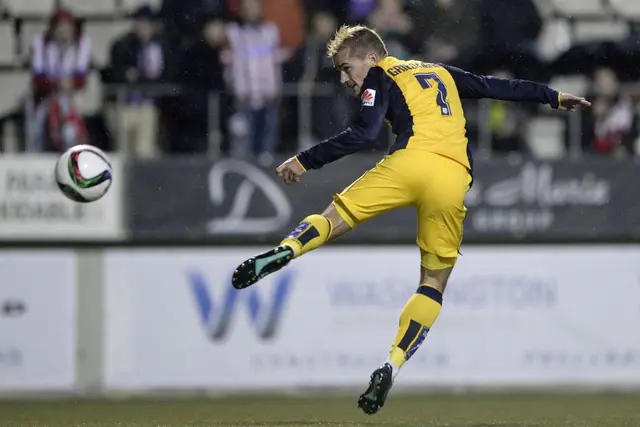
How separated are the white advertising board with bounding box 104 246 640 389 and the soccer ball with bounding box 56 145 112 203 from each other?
170 inches

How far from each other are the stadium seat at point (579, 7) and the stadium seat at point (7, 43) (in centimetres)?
554

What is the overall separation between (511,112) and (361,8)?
1814 millimetres

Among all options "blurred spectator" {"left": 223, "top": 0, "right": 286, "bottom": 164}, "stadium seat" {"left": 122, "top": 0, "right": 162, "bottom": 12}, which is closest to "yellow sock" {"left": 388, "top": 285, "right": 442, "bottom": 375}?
"blurred spectator" {"left": 223, "top": 0, "right": 286, "bottom": 164}

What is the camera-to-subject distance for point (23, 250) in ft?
41.5

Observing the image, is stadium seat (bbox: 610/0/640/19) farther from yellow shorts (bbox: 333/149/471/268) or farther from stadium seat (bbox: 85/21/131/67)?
yellow shorts (bbox: 333/149/471/268)

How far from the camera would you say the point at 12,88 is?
41.3 ft

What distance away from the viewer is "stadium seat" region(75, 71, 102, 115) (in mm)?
12273

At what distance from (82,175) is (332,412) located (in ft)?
10.8

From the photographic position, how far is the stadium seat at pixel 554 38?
1274 centimetres

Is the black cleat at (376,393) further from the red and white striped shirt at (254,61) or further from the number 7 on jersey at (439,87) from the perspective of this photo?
the red and white striped shirt at (254,61)

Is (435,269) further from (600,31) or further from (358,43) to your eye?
(600,31)

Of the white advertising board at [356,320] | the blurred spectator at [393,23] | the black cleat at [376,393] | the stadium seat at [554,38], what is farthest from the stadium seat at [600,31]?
the black cleat at [376,393]

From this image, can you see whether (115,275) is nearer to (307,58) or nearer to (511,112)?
(307,58)

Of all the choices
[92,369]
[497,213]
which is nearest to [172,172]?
[92,369]
